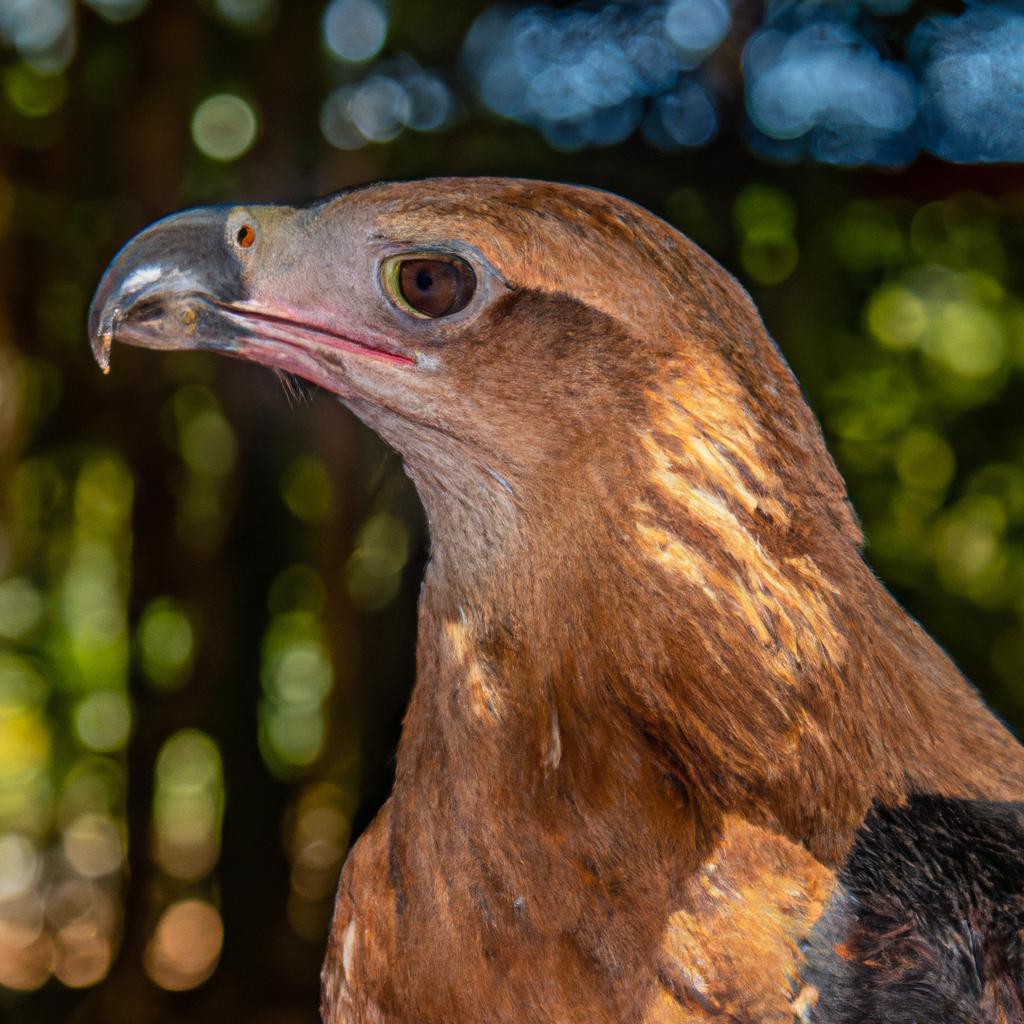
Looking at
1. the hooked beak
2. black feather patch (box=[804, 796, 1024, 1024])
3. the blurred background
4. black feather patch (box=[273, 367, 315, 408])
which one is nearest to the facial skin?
the hooked beak

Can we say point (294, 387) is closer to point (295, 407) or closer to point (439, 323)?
point (439, 323)

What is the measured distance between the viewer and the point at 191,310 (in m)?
1.34

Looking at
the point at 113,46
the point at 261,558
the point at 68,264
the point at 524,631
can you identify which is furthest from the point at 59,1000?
Answer: the point at 524,631

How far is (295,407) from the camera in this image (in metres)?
2.81

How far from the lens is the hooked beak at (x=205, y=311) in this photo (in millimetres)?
1329

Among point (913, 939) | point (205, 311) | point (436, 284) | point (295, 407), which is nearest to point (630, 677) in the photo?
point (913, 939)

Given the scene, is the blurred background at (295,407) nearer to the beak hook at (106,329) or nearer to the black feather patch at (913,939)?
the beak hook at (106,329)

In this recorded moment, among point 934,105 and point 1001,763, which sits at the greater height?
point 934,105

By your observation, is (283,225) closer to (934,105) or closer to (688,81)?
(688,81)

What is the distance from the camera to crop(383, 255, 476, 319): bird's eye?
1.25 meters

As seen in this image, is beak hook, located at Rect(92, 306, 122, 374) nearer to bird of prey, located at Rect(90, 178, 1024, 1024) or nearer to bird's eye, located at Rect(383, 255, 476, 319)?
bird of prey, located at Rect(90, 178, 1024, 1024)

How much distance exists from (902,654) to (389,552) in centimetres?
194

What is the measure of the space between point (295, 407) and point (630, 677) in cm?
181

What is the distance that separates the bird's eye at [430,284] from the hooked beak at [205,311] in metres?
0.06
